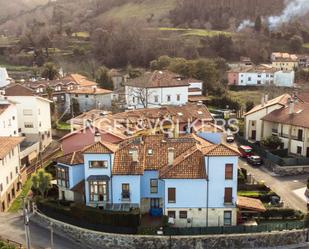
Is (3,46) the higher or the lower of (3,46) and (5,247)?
the higher

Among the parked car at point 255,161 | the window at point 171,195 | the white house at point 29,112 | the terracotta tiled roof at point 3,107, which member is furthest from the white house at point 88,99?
the window at point 171,195

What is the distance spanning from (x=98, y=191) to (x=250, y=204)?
34.6ft

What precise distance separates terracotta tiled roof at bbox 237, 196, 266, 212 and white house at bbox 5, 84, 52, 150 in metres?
26.4

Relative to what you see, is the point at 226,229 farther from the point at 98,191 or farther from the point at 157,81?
the point at 157,81

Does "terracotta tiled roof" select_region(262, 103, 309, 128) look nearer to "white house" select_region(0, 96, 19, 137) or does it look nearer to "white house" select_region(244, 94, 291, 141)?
"white house" select_region(244, 94, 291, 141)

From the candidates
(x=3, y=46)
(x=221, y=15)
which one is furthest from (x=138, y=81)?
(x=221, y=15)

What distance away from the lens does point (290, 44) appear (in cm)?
11894

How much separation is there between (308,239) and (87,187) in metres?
15.2

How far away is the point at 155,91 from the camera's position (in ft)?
192

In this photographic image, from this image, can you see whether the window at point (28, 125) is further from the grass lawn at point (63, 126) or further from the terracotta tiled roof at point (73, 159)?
the terracotta tiled roof at point (73, 159)

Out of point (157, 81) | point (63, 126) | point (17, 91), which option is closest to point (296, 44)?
point (157, 81)

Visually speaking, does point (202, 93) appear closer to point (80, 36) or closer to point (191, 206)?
point (191, 206)

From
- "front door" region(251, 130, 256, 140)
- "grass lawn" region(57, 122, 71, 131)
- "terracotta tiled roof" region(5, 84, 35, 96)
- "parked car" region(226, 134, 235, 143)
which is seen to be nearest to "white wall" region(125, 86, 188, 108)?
"grass lawn" region(57, 122, 71, 131)

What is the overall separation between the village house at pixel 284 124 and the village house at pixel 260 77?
36.3 m
